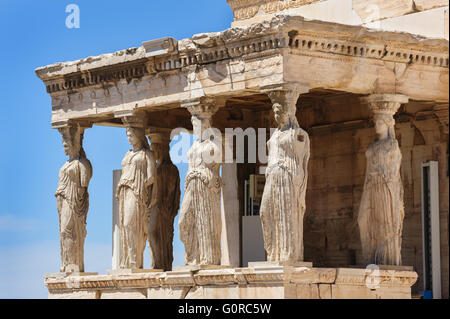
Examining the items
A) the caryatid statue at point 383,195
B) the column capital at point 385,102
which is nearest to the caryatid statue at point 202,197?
the caryatid statue at point 383,195

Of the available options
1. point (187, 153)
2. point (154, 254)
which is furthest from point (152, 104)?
point (154, 254)

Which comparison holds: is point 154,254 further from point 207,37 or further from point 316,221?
point 207,37

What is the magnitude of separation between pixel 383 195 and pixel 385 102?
4.30 ft

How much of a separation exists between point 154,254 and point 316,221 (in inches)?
105

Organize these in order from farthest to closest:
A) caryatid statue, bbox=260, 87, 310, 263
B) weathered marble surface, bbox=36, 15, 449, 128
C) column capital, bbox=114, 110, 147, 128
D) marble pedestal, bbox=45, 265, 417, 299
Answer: column capital, bbox=114, 110, 147, 128 → weathered marble surface, bbox=36, 15, 449, 128 → caryatid statue, bbox=260, 87, 310, 263 → marble pedestal, bbox=45, 265, 417, 299

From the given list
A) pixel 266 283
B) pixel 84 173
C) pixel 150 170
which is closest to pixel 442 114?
pixel 266 283

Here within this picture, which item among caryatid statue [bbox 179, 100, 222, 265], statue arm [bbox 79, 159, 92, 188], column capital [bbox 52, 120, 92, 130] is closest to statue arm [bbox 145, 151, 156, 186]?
caryatid statue [bbox 179, 100, 222, 265]

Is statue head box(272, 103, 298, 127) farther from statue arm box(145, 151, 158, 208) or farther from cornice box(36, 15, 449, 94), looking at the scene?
statue arm box(145, 151, 158, 208)

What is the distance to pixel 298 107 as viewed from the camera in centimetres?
2331

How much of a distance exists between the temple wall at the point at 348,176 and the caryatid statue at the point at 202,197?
305 cm

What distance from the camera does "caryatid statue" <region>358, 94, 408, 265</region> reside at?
20.0m

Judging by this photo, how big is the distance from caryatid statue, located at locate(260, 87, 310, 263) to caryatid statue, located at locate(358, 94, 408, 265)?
4.26 ft

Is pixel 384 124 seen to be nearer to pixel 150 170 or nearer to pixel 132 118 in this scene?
pixel 150 170

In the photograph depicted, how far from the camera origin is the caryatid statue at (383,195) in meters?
20.0
